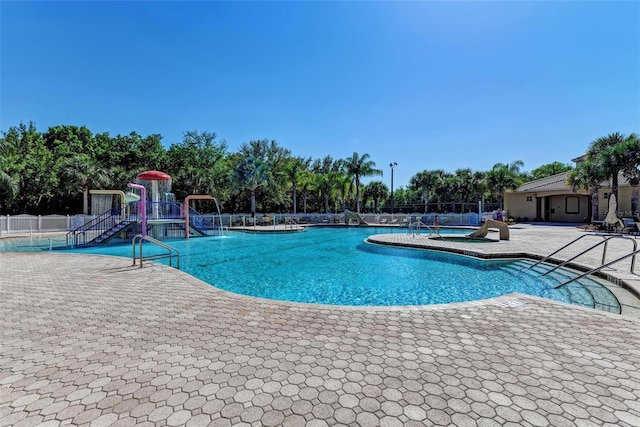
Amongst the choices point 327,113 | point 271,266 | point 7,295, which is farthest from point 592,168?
point 7,295

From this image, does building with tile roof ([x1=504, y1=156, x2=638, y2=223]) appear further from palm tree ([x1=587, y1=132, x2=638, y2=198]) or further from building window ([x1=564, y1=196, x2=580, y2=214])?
palm tree ([x1=587, y1=132, x2=638, y2=198])

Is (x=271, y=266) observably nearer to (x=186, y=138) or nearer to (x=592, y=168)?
(x=592, y=168)

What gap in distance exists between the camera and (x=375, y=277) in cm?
798

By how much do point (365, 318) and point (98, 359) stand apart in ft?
9.45

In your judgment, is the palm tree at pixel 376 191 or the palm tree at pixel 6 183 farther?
the palm tree at pixel 376 191

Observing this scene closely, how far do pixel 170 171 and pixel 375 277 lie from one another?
91.9 feet

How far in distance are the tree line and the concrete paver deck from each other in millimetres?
23182

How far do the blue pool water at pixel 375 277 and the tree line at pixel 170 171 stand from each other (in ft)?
51.8

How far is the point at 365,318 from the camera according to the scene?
3.86 metres

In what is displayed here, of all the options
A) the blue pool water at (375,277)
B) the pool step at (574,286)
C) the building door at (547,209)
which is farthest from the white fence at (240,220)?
the pool step at (574,286)

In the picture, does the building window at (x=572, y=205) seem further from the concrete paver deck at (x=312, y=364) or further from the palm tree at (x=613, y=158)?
the concrete paver deck at (x=312, y=364)

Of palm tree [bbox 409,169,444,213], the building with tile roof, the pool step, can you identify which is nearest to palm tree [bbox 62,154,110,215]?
the pool step

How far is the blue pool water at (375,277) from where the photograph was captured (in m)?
6.11

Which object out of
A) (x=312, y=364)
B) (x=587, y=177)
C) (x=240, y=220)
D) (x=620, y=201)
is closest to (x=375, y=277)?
(x=312, y=364)
